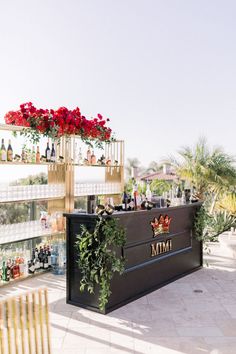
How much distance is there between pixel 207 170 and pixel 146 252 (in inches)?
179

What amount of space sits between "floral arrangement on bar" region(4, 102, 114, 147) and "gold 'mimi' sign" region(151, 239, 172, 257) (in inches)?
84.7

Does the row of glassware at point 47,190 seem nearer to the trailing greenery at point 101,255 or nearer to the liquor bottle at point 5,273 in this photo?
the liquor bottle at point 5,273

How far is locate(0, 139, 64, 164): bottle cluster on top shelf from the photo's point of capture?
17.1 feet

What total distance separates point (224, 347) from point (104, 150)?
14.4ft

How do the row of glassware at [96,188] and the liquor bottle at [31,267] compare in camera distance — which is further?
the row of glassware at [96,188]

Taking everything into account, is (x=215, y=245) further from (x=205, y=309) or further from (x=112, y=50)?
(x=112, y=50)

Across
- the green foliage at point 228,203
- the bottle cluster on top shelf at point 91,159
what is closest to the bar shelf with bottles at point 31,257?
the bottle cluster on top shelf at point 91,159

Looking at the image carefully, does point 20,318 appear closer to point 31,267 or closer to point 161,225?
point 161,225

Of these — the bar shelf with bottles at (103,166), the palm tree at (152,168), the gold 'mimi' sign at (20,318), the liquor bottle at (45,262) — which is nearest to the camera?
the gold 'mimi' sign at (20,318)

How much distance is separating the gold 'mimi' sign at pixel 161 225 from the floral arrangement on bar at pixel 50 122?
76.1 inches

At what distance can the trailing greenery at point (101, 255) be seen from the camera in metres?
4.06

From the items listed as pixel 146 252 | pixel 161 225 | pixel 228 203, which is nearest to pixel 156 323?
pixel 146 252

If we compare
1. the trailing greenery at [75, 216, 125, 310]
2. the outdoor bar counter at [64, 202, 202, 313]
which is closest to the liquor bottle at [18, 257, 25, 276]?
the outdoor bar counter at [64, 202, 202, 313]

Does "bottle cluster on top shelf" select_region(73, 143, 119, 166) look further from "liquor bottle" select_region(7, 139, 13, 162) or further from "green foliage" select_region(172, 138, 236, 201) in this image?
"green foliage" select_region(172, 138, 236, 201)
